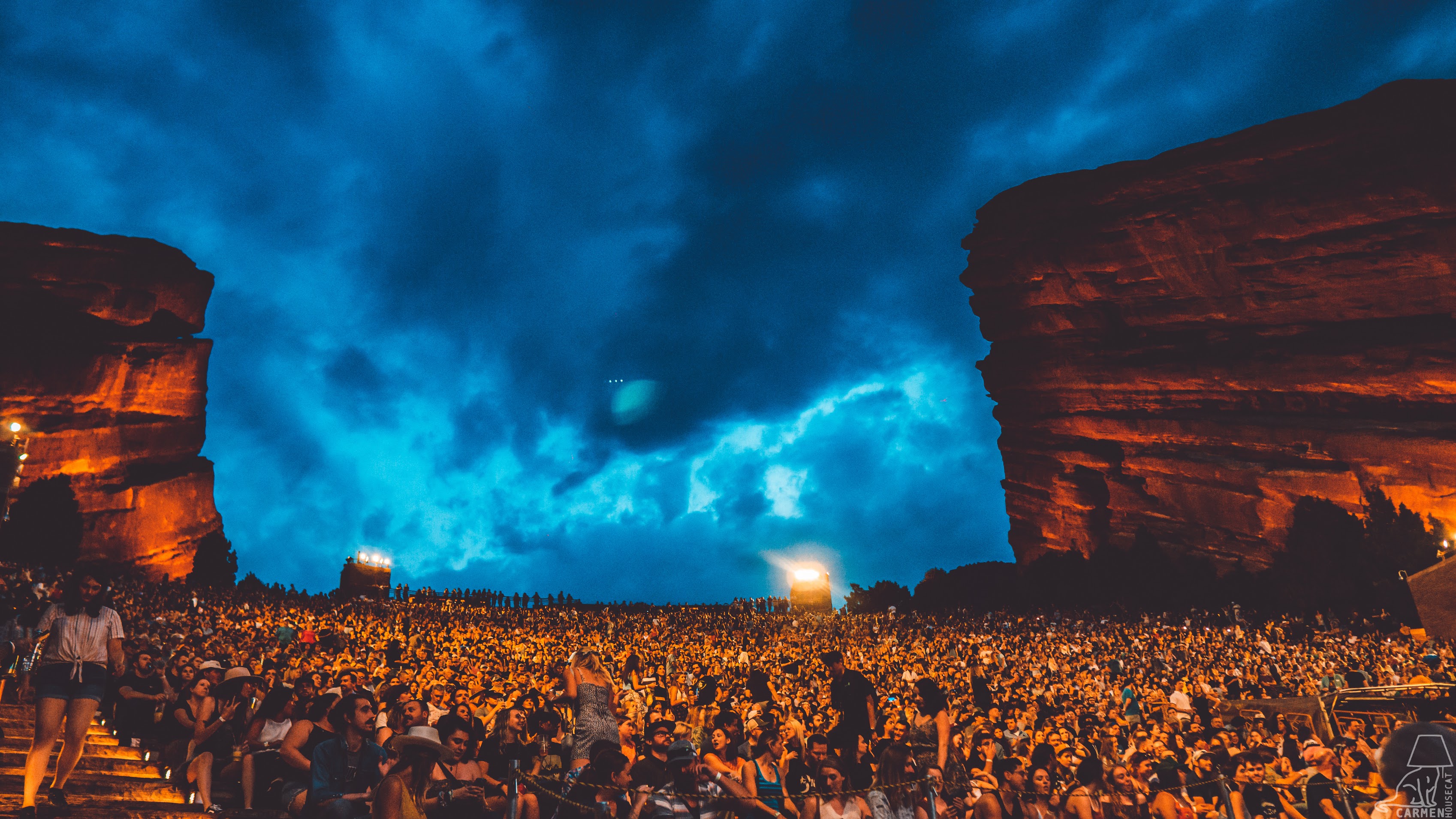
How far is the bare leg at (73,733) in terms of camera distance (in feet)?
18.2

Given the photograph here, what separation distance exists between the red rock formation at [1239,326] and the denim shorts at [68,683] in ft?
176

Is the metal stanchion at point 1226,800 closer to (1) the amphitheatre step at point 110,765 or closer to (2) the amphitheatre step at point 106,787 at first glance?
(2) the amphitheatre step at point 106,787

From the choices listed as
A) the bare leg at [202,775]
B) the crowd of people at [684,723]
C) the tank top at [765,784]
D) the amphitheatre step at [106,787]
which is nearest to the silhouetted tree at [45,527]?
the crowd of people at [684,723]

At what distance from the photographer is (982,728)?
11.8m

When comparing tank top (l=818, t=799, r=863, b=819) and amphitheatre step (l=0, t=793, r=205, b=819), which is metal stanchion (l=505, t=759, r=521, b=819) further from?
tank top (l=818, t=799, r=863, b=819)

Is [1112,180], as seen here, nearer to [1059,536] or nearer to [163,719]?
[1059,536]

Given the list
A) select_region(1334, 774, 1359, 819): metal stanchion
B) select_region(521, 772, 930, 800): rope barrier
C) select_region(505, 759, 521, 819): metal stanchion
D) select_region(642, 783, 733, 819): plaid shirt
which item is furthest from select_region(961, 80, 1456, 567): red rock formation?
select_region(505, 759, 521, 819): metal stanchion

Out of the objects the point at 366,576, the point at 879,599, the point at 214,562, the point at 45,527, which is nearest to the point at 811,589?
the point at 879,599

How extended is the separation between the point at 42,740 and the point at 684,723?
7970 millimetres

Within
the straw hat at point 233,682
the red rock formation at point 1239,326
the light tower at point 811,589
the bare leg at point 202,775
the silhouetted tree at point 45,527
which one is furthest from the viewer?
the light tower at point 811,589

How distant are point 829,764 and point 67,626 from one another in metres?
6.55

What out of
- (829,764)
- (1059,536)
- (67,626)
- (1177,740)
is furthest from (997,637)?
(1059,536)

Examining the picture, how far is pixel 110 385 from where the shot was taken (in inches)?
2121

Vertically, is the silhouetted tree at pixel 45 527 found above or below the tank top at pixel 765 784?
above
